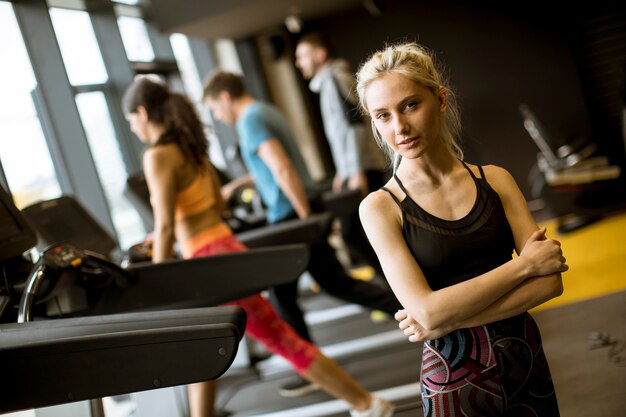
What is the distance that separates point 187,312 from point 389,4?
290 inches

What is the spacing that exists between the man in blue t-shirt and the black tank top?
2.07 metres

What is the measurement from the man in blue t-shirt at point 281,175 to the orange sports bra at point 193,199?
2.27 ft

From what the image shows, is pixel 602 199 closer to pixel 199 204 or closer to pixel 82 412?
pixel 199 204

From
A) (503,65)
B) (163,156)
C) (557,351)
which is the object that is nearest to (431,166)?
(163,156)

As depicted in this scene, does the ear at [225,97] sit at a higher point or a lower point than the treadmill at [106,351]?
higher

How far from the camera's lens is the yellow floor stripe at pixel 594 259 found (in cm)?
444

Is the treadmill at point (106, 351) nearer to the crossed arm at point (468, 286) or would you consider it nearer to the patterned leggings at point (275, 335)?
the crossed arm at point (468, 286)

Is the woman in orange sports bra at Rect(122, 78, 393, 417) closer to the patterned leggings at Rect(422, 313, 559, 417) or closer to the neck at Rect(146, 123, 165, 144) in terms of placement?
the neck at Rect(146, 123, 165, 144)

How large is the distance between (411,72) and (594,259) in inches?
159

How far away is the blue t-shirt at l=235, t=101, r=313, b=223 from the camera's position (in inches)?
148

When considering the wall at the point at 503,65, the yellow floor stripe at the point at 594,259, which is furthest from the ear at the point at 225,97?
the wall at the point at 503,65

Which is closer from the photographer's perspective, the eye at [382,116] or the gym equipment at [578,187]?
the eye at [382,116]

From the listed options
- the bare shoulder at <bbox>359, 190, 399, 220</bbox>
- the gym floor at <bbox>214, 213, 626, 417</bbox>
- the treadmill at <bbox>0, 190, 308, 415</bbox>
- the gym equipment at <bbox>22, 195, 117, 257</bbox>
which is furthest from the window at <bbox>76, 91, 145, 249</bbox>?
the bare shoulder at <bbox>359, 190, 399, 220</bbox>

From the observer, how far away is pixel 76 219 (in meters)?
2.93
